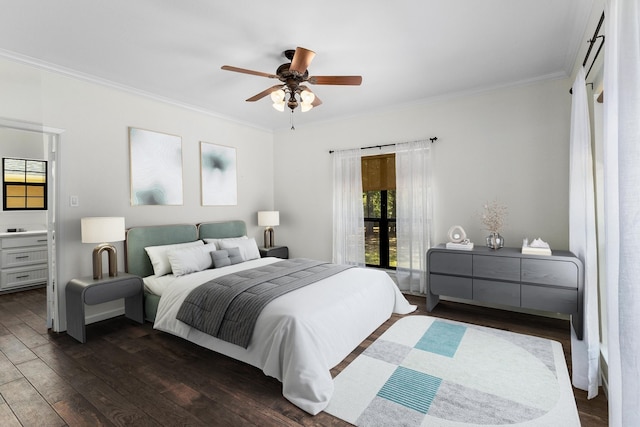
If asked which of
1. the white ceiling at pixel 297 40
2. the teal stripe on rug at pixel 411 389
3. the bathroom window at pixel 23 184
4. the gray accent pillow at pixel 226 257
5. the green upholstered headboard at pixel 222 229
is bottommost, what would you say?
the teal stripe on rug at pixel 411 389

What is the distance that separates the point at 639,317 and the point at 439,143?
356 centimetres

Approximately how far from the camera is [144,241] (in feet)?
12.6

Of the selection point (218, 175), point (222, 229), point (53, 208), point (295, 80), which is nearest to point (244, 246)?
point (222, 229)

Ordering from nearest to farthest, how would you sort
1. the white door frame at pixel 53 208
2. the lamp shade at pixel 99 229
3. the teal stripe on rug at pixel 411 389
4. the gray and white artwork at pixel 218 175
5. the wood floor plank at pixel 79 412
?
the wood floor plank at pixel 79 412 < the teal stripe on rug at pixel 411 389 < the lamp shade at pixel 99 229 < the white door frame at pixel 53 208 < the gray and white artwork at pixel 218 175

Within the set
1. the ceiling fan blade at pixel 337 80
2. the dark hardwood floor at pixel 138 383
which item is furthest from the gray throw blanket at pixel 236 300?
the ceiling fan blade at pixel 337 80

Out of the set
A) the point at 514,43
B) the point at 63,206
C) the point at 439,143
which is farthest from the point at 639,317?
the point at 63,206

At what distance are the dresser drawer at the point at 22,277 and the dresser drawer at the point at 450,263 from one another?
606cm

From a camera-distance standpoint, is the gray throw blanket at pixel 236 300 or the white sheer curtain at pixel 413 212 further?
the white sheer curtain at pixel 413 212

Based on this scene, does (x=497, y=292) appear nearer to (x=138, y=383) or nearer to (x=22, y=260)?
(x=138, y=383)

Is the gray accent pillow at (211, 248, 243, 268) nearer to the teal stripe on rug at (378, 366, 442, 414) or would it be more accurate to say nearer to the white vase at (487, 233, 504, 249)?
the teal stripe on rug at (378, 366, 442, 414)

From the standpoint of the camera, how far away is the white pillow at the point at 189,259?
353cm

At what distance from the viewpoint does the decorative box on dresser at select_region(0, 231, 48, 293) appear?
15.5 ft

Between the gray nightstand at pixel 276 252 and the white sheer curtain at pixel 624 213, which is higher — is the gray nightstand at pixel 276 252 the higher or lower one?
the lower one

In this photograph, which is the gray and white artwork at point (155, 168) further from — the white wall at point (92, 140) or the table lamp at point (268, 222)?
the table lamp at point (268, 222)
